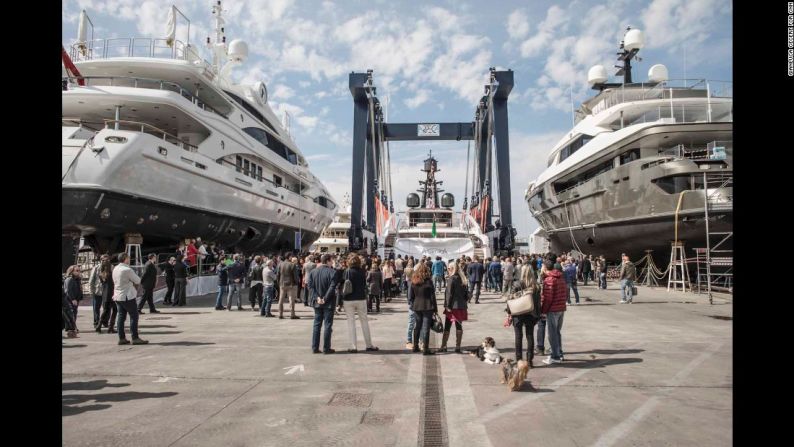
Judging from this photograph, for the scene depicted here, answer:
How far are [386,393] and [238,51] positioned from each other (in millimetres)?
29444

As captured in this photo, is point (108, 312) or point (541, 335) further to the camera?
point (108, 312)

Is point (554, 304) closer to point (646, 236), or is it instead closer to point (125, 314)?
point (125, 314)

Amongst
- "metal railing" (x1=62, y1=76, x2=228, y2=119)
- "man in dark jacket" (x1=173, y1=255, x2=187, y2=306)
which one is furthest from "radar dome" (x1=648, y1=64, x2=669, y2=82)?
"man in dark jacket" (x1=173, y1=255, x2=187, y2=306)

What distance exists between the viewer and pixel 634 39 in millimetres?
30266

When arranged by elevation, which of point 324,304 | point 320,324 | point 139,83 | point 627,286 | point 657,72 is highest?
point 657,72

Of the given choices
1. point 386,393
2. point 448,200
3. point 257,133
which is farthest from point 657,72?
point 386,393

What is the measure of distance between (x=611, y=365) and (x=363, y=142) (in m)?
28.2

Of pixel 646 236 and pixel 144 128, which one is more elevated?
pixel 144 128

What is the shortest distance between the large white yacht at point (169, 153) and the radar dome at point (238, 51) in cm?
6

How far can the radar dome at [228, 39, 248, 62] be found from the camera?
28734 mm

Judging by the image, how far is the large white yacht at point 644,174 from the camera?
16594 millimetres

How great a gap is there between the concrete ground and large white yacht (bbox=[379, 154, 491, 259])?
12448mm
